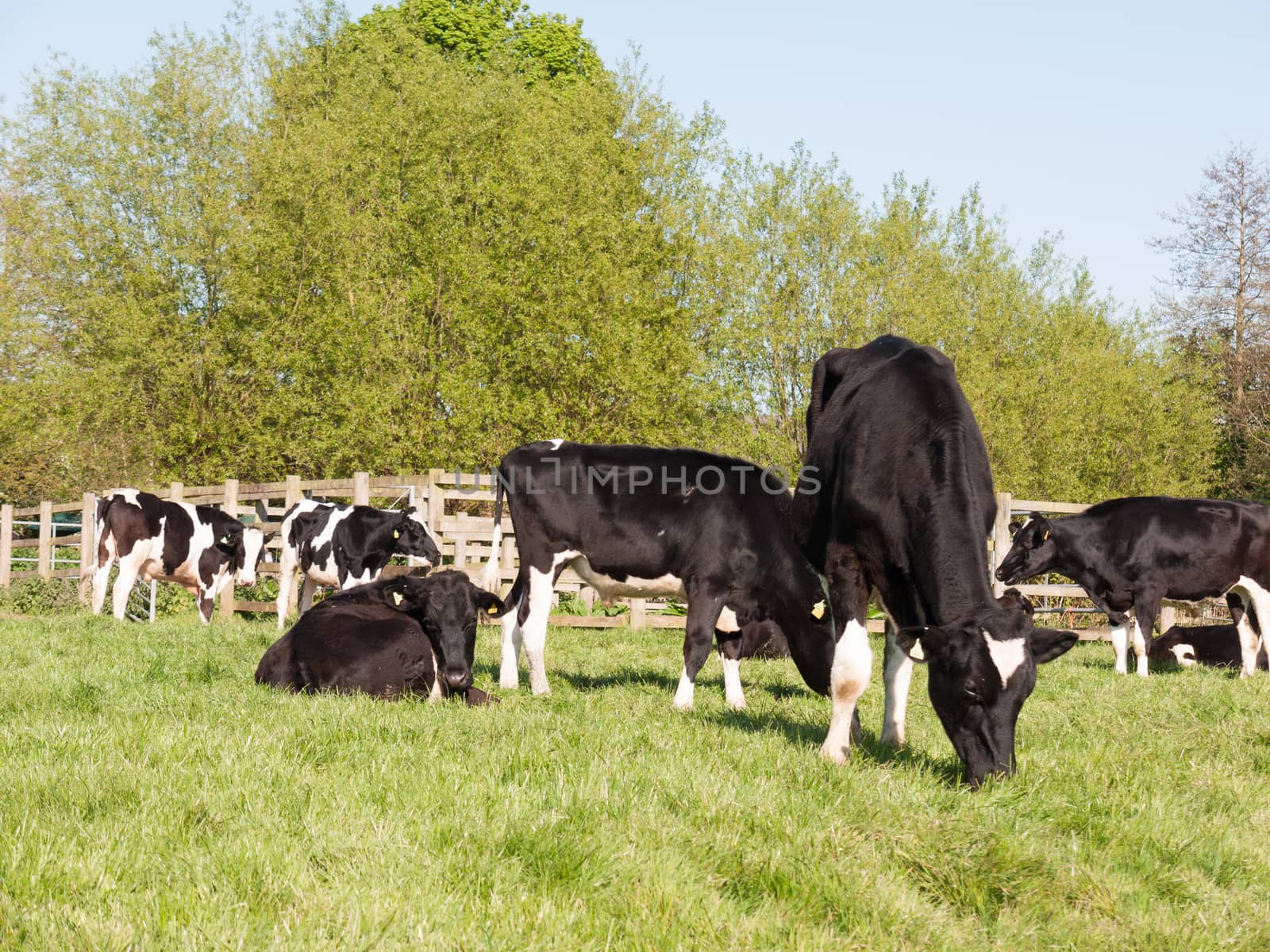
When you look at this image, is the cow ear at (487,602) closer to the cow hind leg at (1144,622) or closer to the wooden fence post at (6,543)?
the cow hind leg at (1144,622)

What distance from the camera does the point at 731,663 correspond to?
9.20m

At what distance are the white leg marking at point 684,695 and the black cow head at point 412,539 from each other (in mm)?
8445

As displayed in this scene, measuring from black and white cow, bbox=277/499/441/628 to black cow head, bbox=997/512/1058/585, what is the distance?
7707 mm

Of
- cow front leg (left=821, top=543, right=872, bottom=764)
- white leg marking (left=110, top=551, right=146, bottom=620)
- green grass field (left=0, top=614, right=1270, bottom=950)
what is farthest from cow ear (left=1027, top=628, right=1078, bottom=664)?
white leg marking (left=110, top=551, right=146, bottom=620)


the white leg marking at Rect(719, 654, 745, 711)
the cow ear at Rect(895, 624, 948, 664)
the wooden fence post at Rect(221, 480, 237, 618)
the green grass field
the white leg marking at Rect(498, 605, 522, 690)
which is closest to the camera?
the green grass field

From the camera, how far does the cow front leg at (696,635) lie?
8.42 meters

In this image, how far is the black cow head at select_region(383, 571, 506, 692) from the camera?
318 inches

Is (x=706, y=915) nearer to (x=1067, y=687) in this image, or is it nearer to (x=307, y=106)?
(x=1067, y=687)

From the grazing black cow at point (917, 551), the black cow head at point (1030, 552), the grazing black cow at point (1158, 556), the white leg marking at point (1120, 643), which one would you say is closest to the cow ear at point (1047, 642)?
the grazing black cow at point (917, 551)

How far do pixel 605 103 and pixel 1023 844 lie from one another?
25.8m

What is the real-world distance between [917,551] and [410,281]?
22.6 meters

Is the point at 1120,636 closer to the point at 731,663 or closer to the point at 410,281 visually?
the point at 731,663

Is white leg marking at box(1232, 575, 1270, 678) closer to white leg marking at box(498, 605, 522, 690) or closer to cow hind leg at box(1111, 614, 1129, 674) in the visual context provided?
cow hind leg at box(1111, 614, 1129, 674)

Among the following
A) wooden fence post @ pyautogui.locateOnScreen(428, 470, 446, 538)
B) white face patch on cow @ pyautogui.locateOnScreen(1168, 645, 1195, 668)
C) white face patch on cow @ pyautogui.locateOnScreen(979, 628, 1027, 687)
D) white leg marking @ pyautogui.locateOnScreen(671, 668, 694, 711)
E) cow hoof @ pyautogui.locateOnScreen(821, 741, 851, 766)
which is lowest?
white face patch on cow @ pyautogui.locateOnScreen(1168, 645, 1195, 668)
